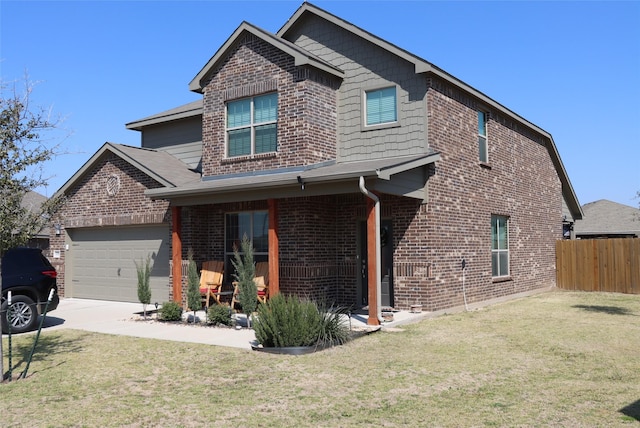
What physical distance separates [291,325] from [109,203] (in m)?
10.2

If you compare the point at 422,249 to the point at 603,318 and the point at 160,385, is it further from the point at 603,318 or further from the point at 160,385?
the point at 160,385

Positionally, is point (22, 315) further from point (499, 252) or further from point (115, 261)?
point (499, 252)

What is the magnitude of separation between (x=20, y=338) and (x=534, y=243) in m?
16.1


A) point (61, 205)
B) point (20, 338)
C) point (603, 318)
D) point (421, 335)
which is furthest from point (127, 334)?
point (603, 318)

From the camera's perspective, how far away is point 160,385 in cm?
730

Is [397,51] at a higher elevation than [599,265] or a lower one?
higher

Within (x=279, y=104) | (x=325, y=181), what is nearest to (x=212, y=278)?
(x=279, y=104)

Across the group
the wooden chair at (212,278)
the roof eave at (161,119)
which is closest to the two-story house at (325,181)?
the wooden chair at (212,278)

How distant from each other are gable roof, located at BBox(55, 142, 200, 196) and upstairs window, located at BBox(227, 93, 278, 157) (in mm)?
1985

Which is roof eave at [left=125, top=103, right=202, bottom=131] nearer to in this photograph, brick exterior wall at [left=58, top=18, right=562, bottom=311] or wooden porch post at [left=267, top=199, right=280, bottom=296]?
brick exterior wall at [left=58, top=18, right=562, bottom=311]

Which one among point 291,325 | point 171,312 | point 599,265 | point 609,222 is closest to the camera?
point 291,325

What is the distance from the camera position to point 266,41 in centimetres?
1435

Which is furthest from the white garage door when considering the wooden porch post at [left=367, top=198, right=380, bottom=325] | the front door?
the wooden porch post at [left=367, top=198, right=380, bottom=325]

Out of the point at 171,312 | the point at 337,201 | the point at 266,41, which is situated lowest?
the point at 171,312
